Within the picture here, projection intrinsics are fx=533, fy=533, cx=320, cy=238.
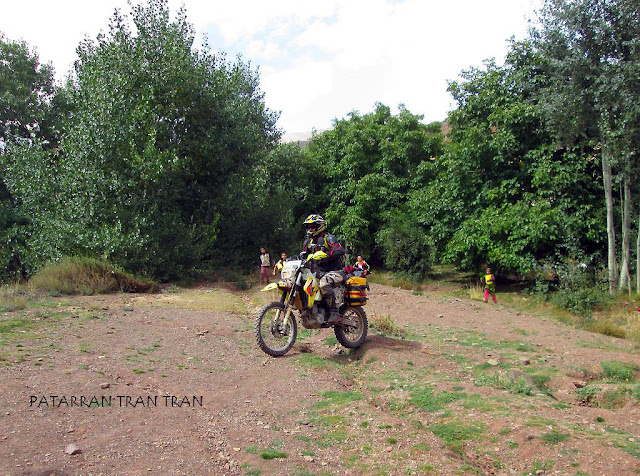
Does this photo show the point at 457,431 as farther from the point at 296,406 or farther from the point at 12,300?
the point at 12,300

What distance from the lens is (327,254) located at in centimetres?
851

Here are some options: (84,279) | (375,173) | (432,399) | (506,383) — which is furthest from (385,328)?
(375,173)

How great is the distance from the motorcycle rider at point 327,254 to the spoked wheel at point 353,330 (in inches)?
11.8

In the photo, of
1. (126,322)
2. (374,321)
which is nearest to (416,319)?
(374,321)

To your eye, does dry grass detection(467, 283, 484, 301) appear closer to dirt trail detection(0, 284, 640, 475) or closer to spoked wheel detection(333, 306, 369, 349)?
dirt trail detection(0, 284, 640, 475)

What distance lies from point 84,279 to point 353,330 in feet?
33.8

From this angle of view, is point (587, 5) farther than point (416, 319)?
Yes

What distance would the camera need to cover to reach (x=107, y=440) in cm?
452

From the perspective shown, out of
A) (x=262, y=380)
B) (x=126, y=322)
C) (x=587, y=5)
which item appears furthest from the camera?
(x=587, y=5)

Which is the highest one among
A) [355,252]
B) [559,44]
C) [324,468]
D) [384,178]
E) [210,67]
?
[210,67]

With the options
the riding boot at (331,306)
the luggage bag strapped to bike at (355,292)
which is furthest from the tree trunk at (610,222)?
the riding boot at (331,306)

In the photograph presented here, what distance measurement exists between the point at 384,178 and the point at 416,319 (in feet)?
52.5

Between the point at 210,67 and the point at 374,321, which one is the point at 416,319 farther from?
the point at 210,67

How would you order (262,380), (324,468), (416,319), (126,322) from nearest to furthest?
(324,468) → (262,380) → (126,322) → (416,319)
